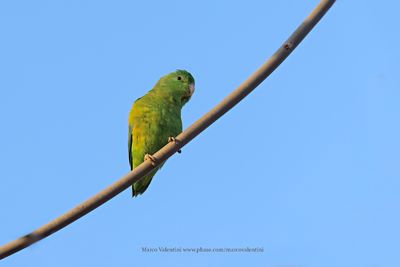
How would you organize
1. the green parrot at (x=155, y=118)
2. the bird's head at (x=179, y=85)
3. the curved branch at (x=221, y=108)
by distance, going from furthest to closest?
the bird's head at (x=179, y=85) → the green parrot at (x=155, y=118) → the curved branch at (x=221, y=108)

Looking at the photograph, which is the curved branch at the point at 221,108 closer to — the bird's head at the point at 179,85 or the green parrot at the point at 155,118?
the green parrot at the point at 155,118

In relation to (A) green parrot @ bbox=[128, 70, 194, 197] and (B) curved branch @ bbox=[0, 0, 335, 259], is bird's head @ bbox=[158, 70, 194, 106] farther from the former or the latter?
(B) curved branch @ bbox=[0, 0, 335, 259]

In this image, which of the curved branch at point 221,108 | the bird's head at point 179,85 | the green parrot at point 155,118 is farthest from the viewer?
the bird's head at point 179,85

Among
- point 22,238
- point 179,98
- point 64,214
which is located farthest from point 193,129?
point 179,98

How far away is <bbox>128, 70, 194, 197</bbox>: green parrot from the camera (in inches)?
279

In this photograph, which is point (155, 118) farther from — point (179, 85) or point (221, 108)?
point (221, 108)

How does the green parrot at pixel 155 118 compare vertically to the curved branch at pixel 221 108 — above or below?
above

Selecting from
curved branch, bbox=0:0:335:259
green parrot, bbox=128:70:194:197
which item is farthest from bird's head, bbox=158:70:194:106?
curved branch, bbox=0:0:335:259

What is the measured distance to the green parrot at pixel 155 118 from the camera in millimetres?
7082

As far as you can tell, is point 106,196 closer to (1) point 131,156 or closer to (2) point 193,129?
(2) point 193,129

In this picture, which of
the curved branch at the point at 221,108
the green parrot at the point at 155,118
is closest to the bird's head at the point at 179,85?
the green parrot at the point at 155,118

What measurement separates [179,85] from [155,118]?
2.55 feet

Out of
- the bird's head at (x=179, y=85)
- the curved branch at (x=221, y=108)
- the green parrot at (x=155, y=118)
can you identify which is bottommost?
the curved branch at (x=221, y=108)

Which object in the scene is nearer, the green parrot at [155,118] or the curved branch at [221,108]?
the curved branch at [221,108]
